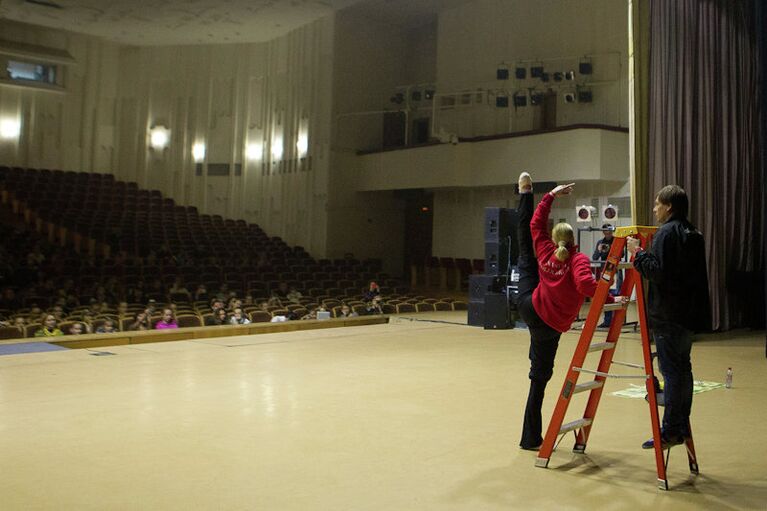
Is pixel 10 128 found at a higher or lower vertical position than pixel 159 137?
lower

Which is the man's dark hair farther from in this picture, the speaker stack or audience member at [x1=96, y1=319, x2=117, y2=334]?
audience member at [x1=96, y1=319, x2=117, y2=334]

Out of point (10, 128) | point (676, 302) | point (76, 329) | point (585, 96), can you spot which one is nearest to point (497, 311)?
point (76, 329)

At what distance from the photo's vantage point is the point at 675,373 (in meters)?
3.46

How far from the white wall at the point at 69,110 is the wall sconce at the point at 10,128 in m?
0.13

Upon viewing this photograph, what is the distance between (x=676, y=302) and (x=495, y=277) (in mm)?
6832

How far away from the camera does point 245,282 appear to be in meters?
14.6

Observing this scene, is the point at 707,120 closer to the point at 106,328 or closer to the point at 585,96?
the point at 585,96

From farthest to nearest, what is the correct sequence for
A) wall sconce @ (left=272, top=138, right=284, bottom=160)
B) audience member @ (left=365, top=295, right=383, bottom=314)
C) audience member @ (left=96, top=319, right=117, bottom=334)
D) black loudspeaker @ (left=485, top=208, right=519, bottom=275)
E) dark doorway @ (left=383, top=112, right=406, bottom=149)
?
wall sconce @ (left=272, top=138, right=284, bottom=160)
dark doorway @ (left=383, top=112, right=406, bottom=149)
audience member @ (left=365, top=295, right=383, bottom=314)
black loudspeaker @ (left=485, top=208, right=519, bottom=275)
audience member @ (left=96, top=319, right=117, bottom=334)

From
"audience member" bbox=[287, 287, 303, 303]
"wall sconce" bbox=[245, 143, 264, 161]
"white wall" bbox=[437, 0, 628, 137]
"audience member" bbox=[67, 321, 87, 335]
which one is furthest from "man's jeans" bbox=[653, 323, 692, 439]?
"wall sconce" bbox=[245, 143, 264, 161]

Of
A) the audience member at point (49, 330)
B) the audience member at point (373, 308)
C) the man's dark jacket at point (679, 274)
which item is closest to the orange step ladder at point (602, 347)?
the man's dark jacket at point (679, 274)

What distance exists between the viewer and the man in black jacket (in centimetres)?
339

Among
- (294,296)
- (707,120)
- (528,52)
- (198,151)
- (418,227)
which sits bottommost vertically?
(294,296)

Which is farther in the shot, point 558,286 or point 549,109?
point 549,109

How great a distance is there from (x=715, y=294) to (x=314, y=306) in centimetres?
632
